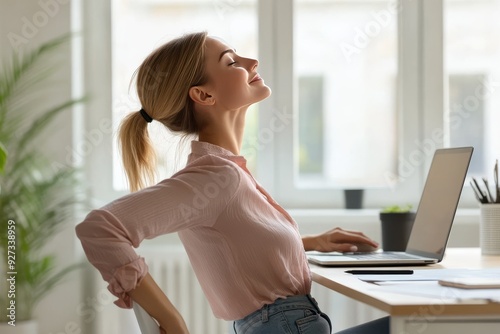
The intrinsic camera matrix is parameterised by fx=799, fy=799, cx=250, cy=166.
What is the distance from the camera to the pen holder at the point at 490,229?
7.09 ft

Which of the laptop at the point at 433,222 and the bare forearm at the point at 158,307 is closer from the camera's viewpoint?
the bare forearm at the point at 158,307

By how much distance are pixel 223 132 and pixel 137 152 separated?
19cm

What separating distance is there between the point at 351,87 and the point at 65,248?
1320mm

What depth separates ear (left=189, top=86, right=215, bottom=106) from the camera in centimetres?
170

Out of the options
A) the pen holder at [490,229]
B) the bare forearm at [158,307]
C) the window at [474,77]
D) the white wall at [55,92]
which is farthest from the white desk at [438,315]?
the window at [474,77]

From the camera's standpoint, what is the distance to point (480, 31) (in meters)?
3.27

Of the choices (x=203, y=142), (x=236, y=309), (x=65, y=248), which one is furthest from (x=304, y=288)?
(x=65, y=248)

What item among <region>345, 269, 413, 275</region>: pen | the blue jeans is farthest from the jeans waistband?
<region>345, 269, 413, 275</region>: pen

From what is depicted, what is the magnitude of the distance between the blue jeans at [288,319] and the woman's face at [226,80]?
0.47 meters

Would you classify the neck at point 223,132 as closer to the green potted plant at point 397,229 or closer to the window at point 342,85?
the green potted plant at point 397,229

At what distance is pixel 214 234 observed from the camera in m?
1.48

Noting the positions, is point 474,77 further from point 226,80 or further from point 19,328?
point 19,328

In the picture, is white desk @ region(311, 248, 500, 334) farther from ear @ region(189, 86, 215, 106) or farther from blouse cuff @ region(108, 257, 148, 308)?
ear @ region(189, 86, 215, 106)

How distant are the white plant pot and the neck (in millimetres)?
1442
